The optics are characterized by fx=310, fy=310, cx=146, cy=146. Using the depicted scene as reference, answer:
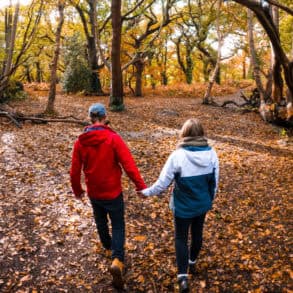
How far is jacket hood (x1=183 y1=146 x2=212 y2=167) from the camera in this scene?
10.3ft

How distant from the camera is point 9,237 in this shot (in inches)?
182

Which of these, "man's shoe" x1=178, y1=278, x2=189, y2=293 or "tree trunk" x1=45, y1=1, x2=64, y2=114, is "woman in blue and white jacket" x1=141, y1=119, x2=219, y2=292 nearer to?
"man's shoe" x1=178, y1=278, x2=189, y2=293

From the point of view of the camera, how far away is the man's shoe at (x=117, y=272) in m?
3.55

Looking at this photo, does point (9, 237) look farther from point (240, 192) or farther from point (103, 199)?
point (240, 192)

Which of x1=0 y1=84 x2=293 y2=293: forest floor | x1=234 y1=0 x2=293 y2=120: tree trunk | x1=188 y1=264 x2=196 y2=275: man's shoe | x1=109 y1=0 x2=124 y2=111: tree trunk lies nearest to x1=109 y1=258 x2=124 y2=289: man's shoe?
x1=0 y1=84 x2=293 y2=293: forest floor

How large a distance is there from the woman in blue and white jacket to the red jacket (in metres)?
0.39

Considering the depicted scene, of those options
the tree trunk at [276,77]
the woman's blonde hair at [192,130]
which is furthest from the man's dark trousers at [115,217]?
the tree trunk at [276,77]

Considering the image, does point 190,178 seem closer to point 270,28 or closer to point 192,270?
point 192,270

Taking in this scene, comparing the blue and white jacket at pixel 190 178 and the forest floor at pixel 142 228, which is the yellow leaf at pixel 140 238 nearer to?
the forest floor at pixel 142 228

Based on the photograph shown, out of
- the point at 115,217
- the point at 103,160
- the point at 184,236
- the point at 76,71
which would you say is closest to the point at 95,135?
the point at 103,160

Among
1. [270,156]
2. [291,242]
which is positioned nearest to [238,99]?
[270,156]

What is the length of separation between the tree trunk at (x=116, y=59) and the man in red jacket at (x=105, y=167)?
1235 cm

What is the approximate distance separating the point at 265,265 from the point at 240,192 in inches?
101

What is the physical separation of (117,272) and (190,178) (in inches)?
55.5
